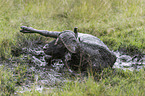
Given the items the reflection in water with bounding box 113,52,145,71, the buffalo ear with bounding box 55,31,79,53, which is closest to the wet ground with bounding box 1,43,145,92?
the reflection in water with bounding box 113,52,145,71

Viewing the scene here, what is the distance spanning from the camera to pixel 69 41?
159 inches

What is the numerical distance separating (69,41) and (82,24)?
3.42 meters

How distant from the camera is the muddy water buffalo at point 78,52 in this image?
4074mm

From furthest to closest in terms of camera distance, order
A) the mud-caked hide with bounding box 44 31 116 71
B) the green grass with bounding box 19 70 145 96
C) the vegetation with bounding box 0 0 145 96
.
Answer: the mud-caked hide with bounding box 44 31 116 71 → the vegetation with bounding box 0 0 145 96 → the green grass with bounding box 19 70 145 96

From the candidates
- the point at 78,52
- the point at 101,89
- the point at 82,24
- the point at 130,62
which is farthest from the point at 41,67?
the point at 82,24

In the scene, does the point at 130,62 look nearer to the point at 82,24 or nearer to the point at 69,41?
the point at 69,41

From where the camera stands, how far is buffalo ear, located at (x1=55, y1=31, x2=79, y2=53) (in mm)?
3968

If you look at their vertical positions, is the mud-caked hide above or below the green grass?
above

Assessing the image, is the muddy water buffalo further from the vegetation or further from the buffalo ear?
the vegetation

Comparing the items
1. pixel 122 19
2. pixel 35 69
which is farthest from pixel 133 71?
pixel 122 19

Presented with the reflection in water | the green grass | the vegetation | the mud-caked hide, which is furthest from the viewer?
the reflection in water

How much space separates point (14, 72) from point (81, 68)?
1438mm

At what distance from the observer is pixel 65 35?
13.5 ft

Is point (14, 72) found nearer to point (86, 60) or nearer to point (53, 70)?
point (53, 70)
